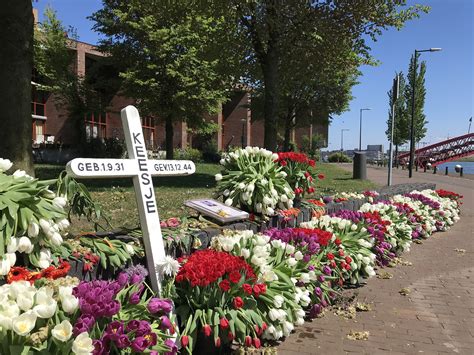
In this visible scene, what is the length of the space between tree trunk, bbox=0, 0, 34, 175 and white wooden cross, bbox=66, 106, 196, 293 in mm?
3435

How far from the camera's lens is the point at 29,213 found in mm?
2512

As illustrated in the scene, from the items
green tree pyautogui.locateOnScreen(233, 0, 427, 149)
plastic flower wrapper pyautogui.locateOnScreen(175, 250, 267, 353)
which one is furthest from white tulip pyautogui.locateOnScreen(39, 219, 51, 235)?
green tree pyautogui.locateOnScreen(233, 0, 427, 149)

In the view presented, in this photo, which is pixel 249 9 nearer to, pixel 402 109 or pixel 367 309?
pixel 367 309

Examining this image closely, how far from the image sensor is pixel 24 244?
2498 millimetres

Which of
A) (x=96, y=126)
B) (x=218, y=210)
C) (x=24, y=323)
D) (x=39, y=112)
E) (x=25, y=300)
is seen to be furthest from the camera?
(x=96, y=126)

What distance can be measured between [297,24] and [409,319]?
12.3m

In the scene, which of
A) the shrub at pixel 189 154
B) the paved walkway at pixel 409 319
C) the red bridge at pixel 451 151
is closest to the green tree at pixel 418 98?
the red bridge at pixel 451 151

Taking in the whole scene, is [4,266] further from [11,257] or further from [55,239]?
[55,239]

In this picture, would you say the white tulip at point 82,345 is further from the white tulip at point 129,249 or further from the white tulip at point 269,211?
the white tulip at point 269,211

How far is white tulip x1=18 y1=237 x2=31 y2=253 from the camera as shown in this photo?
2.49 metres

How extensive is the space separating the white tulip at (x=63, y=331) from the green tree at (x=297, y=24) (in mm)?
13375

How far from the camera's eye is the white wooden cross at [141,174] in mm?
→ 3145

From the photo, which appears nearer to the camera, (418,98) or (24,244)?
(24,244)

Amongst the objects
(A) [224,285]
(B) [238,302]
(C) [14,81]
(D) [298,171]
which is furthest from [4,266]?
(C) [14,81]
